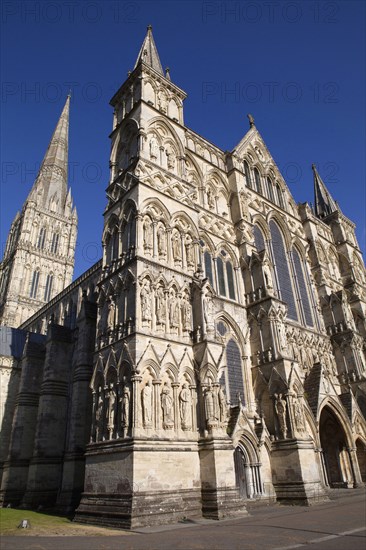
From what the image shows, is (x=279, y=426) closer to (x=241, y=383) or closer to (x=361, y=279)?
(x=241, y=383)

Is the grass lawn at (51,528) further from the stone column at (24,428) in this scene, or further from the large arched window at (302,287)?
the large arched window at (302,287)

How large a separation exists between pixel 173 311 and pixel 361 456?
1634cm

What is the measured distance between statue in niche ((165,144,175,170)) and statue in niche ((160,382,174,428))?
13400mm

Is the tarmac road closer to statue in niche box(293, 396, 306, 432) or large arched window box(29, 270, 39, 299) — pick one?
statue in niche box(293, 396, 306, 432)

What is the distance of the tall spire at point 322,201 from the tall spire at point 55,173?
42.8m

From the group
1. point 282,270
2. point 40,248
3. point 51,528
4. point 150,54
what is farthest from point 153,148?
point 40,248

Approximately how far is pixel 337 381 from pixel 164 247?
57.1ft

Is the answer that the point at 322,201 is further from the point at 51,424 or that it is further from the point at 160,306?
the point at 51,424

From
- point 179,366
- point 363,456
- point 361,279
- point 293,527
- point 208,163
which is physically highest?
point 208,163

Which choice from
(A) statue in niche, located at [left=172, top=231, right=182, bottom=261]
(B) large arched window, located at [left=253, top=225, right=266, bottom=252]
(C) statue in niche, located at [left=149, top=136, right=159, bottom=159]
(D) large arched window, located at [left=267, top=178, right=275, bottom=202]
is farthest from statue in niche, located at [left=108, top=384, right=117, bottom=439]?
(D) large arched window, located at [left=267, top=178, right=275, bottom=202]

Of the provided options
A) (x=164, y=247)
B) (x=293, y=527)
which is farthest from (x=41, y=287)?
(x=293, y=527)

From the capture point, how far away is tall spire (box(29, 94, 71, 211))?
65912 millimetres

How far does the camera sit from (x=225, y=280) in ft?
80.5

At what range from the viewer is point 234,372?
2178 centimetres
